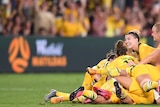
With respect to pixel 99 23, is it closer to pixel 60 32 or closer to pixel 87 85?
pixel 60 32

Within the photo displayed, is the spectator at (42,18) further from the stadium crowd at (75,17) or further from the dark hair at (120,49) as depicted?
the dark hair at (120,49)

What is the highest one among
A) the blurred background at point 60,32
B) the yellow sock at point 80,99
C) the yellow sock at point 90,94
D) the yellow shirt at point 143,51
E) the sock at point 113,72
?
the blurred background at point 60,32

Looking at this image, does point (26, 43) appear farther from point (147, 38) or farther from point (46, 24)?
point (147, 38)

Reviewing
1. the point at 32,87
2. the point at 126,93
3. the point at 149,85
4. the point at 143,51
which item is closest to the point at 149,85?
the point at 149,85

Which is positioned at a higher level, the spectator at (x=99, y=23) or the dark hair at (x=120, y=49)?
the spectator at (x=99, y=23)

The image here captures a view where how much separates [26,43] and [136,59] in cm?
1062

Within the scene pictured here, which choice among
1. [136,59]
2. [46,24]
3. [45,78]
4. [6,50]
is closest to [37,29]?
[46,24]

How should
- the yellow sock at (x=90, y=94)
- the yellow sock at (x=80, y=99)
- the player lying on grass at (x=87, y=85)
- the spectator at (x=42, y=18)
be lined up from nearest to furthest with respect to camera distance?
the yellow sock at (x=90, y=94), the yellow sock at (x=80, y=99), the player lying on grass at (x=87, y=85), the spectator at (x=42, y=18)

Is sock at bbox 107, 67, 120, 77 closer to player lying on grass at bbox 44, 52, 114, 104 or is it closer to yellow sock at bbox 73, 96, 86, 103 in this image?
player lying on grass at bbox 44, 52, 114, 104

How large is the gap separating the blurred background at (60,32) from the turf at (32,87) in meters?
0.83

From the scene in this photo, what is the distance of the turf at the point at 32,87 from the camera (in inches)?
459

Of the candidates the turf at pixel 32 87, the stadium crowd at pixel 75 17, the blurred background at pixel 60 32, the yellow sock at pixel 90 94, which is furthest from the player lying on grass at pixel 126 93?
the stadium crowd at pixel 75 17

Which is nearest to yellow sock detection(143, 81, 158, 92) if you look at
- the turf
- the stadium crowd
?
the turf

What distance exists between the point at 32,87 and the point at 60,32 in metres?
7.28
